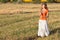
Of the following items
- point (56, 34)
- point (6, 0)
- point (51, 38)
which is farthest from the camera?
point (6, 0)

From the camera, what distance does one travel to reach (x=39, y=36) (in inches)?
493

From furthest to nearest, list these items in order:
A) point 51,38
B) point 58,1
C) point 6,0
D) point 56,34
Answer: point 58,1 → point 6,0 → point 56,34 → point 51,38

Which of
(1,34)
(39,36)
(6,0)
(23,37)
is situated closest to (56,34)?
(39,36)

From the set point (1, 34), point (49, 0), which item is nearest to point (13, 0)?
point (49, 0)

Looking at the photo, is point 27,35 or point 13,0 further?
point 13,0

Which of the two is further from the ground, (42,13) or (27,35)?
(42,13)

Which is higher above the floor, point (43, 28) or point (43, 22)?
point (43, 22)

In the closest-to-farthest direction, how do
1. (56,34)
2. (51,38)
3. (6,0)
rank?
(51,38)
(56,34)
(6,0)

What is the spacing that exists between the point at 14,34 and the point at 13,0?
3071 centimetres

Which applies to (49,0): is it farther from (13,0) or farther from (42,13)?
(42,13)

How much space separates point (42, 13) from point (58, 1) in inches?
1315

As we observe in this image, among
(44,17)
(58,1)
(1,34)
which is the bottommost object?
(58,1)

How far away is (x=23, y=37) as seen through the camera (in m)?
12.3

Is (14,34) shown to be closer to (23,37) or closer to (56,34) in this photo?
(23,37)
